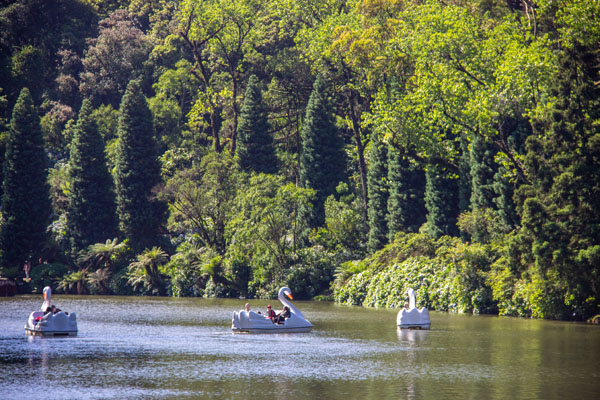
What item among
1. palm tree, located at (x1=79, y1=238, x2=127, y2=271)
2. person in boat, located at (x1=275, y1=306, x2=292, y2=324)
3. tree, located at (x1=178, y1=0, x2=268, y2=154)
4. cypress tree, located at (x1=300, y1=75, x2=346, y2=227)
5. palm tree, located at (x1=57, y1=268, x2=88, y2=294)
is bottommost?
person in boat, located at (x1=275, y1=306, x2=292, y2=324)

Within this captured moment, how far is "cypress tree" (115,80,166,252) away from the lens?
71062 mm

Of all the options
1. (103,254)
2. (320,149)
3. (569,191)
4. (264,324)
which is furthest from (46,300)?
(320,149)

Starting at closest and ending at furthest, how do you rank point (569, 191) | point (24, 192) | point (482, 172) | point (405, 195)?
point (569, 191) → point (482, 172) → point (405, 195) → point (24, 192)

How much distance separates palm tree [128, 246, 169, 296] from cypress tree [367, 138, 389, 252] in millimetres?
17428

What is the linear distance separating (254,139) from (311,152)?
6.95m

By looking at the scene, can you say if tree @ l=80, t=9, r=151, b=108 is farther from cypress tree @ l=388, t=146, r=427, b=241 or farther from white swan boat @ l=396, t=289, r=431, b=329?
white swan boat @ l=396, t=289, r=431, b=329

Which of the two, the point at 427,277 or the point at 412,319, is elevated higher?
the point at 427,277

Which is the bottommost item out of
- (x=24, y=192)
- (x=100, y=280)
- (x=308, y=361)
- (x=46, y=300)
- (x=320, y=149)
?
(x=308, y=361)

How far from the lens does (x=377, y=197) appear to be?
62.1 m

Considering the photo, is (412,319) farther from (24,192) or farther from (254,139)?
(24,192)

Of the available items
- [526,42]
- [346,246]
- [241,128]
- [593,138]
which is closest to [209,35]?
[241,128]

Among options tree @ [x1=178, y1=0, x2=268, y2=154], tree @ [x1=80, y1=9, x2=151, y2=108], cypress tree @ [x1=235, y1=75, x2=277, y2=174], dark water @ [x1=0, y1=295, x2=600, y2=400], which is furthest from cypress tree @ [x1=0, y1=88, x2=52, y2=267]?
dark water @ [x1=0, y1=295, x2=600, y2=400]

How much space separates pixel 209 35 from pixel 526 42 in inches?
1479

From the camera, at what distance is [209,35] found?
7688cm
